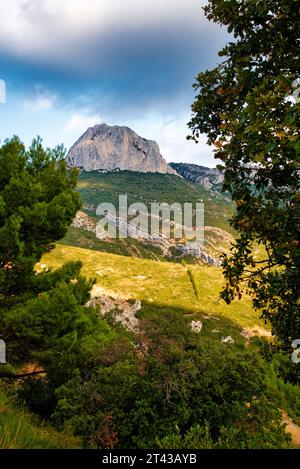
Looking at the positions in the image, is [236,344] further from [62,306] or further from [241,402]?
[62,306]

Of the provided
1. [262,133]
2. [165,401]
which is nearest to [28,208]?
[165,401]

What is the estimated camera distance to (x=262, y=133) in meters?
4.20

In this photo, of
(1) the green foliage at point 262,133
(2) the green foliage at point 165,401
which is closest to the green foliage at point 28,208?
(2) the green foliage at point 165,401

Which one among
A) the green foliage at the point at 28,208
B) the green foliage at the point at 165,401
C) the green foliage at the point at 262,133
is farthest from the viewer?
the green foliage at the point at 28,208

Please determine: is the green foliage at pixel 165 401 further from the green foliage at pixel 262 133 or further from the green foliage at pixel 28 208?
the green foliage at pixel 262 133

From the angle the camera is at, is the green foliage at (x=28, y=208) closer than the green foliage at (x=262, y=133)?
No

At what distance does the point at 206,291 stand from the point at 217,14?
194ft

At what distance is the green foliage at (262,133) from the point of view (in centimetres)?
427

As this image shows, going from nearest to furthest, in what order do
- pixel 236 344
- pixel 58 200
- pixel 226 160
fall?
pixel 226 160 → pixel 58 200 → pixel 236 344

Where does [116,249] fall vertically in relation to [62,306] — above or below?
below

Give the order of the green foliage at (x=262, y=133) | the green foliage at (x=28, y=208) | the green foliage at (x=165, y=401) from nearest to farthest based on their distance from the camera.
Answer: the green foliage at (x=262, y=133) → the green foliage at (x=165, y=401) → the green foliage at (x=28, y=208)

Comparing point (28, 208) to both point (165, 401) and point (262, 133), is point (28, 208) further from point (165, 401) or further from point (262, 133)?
point (262, 133)

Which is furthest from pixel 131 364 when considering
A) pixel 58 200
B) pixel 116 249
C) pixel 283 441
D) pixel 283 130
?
pixel 116 249
